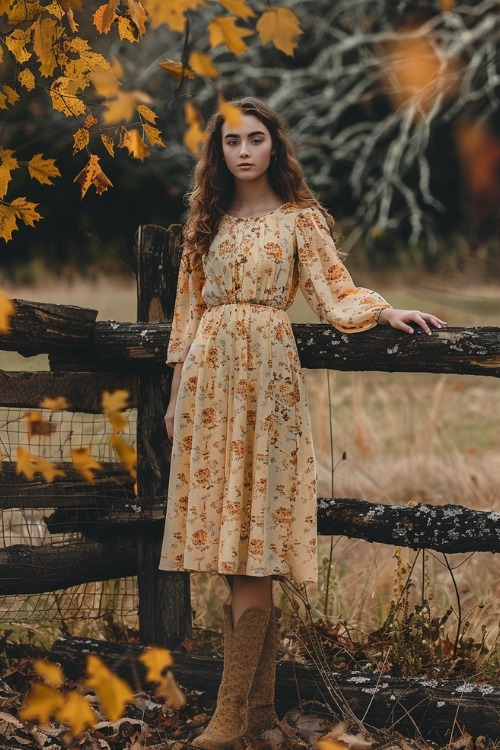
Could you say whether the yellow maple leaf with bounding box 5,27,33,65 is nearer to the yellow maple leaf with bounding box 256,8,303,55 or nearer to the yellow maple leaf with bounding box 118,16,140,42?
the yellow maple leaf with bounding box 118,16,140,42

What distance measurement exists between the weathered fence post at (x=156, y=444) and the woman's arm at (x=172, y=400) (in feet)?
0.73

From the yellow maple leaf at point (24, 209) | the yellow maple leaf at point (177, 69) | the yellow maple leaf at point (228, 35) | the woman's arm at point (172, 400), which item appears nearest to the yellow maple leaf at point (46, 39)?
the yellow maple leaf at point (24, 209)

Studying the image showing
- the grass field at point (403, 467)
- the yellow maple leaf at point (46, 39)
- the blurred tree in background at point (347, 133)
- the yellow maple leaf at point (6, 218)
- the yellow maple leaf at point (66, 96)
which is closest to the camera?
the yellow maple leaf at point (46, 39)

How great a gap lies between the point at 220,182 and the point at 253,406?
29.6 inches

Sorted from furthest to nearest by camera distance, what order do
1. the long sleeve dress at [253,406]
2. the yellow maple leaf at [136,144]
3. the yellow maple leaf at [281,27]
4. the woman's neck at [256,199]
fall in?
the woman's neck at [256,199]
the long sleeve dress at [253,406]
the yellow maple leaf at [136,144]
the yellow maple leaf at [281,27]

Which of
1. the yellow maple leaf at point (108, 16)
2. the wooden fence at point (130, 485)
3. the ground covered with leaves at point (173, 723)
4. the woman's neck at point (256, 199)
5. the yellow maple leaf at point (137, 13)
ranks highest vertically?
the yellow maple leaf at point (137, 13)

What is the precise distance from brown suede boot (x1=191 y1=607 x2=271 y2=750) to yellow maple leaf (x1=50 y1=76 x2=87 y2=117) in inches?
59.4

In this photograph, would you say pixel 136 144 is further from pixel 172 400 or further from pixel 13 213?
pixel 172 400

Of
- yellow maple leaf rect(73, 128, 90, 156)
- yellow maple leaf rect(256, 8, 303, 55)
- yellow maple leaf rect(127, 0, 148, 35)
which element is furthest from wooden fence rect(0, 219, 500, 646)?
yellow maple leaf rect(256, 8, 303, 55)

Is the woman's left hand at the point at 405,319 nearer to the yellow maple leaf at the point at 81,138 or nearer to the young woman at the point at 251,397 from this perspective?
the young woman at the point at 251,397

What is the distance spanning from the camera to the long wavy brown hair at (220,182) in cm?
326

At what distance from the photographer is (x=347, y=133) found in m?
13.0

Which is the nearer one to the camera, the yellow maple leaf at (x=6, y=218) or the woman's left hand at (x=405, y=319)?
the yellow maple leaf at (x=6, y=218)

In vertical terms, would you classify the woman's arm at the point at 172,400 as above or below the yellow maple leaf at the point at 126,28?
below
